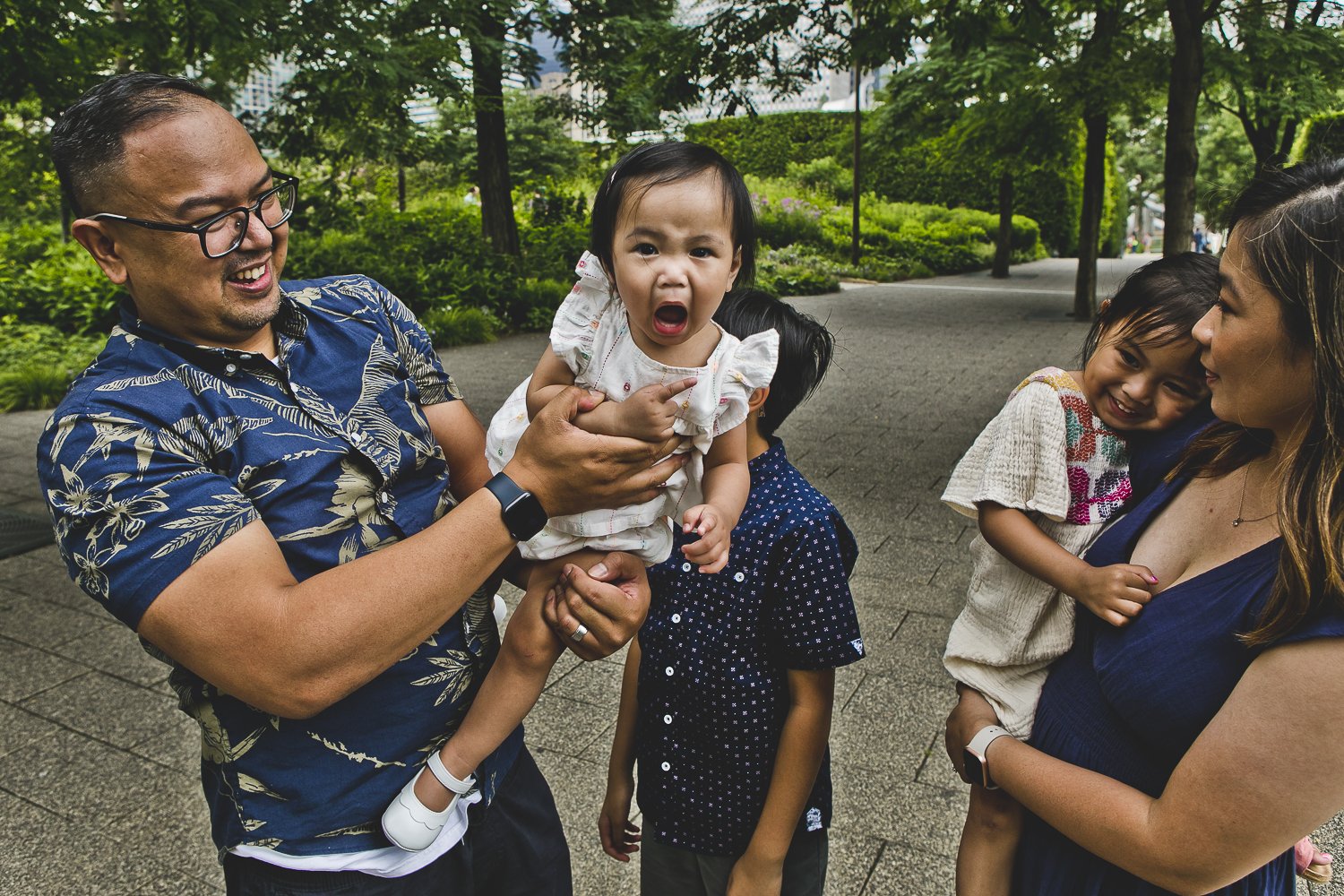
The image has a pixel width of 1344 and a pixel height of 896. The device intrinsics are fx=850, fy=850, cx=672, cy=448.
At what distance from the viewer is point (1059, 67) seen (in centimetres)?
826

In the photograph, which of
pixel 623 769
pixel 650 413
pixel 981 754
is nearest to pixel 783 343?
pixel 650 413

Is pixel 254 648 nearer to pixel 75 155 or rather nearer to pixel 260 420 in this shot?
pixel 260 420

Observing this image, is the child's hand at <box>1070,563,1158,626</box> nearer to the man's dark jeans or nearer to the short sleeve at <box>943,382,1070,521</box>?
the short sleeve at <box>943,382,1070,521</box>

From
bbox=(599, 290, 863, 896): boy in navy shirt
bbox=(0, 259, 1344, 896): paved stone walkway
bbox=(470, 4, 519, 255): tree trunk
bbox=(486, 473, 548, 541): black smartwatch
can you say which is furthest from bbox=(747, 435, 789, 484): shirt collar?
bbox=(470, 4, 519, 255): tree trunk

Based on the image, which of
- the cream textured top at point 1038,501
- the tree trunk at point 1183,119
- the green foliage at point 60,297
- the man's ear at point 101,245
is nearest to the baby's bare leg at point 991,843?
the cream textured top at point 1038,501

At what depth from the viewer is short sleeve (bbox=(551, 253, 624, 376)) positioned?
1.63 meters

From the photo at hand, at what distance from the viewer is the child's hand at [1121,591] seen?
1337mm

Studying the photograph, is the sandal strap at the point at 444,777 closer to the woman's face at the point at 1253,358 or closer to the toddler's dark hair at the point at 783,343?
the toddler's dark hair at the point at 783,343

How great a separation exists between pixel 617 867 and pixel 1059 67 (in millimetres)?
8538

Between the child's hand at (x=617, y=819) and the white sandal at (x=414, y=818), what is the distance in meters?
0.56

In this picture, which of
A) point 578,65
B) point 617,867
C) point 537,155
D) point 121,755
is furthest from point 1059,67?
point 537,155

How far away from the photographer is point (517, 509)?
125 cm

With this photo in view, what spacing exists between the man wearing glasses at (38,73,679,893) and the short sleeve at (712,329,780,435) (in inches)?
8.0

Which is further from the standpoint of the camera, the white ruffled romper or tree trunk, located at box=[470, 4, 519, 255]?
tree trunk, located at box=[470, 4, 519, 255]
